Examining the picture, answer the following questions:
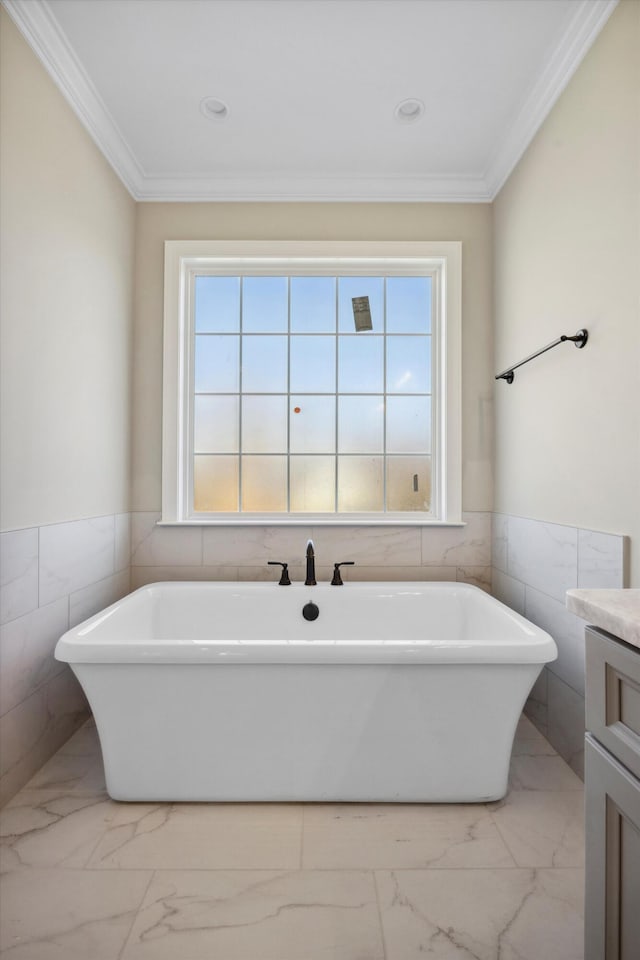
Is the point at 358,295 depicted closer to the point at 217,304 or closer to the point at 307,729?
the point at 217,304

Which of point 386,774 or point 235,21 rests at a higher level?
point 235,21

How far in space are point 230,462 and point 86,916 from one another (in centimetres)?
189

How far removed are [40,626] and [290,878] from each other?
116cm

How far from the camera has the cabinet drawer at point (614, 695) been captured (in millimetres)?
721

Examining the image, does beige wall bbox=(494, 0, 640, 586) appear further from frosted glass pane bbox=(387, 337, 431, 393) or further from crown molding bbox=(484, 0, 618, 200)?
frosted glass pane bbox=(387, 337, 431, 393)

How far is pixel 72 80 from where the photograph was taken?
6.21 feet

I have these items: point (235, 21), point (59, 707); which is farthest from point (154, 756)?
point (235, 21)

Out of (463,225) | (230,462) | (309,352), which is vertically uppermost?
(463,225)

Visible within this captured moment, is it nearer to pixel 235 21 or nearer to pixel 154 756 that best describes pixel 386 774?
pixel 154 756

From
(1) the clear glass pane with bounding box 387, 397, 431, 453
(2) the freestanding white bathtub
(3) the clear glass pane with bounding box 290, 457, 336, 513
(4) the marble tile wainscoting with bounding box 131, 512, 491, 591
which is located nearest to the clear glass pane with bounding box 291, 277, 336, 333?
(1) the clear glass pane with bounding box 387, 397, 431, 453

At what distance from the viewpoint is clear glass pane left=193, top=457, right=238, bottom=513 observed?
271 cm

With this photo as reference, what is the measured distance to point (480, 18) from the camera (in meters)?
1.68

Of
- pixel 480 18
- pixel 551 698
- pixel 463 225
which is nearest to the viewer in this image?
pixel 480 18

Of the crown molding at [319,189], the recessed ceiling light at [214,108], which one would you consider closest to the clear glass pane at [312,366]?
the crown molding at [319,189]
